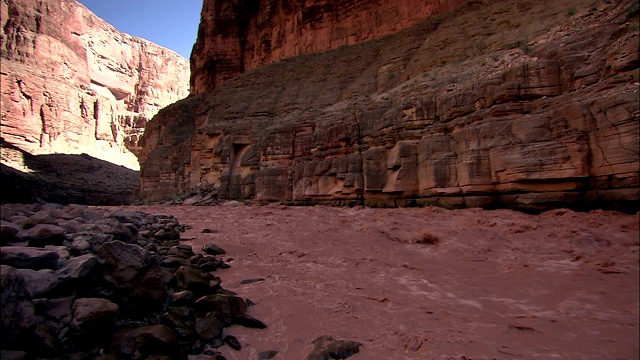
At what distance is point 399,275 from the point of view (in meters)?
5.42

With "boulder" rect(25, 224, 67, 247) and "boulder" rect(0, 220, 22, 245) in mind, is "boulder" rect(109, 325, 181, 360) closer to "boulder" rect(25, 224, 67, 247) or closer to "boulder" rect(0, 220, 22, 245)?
"boulder" rect(0, 220, 22, 245)

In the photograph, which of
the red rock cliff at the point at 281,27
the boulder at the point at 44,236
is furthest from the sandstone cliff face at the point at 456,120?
the boulder at the point at 44,236

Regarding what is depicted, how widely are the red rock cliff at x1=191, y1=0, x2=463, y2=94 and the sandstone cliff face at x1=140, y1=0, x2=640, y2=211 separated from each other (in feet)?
8.22

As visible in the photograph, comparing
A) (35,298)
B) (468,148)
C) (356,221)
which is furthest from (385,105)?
(35,298)

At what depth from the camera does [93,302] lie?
2404mm

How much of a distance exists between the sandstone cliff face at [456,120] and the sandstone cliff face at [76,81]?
2323 cm

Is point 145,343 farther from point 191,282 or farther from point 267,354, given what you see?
point 191,282

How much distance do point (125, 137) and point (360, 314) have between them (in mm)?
65209

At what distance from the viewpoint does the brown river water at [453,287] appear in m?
2.71

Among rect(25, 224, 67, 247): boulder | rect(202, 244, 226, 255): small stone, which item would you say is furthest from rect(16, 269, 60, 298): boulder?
rect(202, 244, 226, 255): small stone

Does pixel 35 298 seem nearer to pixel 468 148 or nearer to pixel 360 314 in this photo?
pixel 360 314

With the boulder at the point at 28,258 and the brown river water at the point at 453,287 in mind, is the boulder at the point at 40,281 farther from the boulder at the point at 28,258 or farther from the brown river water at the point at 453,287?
the brown river water at the point at 453,287

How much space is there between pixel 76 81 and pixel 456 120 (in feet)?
185

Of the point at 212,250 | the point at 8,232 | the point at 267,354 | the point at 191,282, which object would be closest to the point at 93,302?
the point at 8,232
